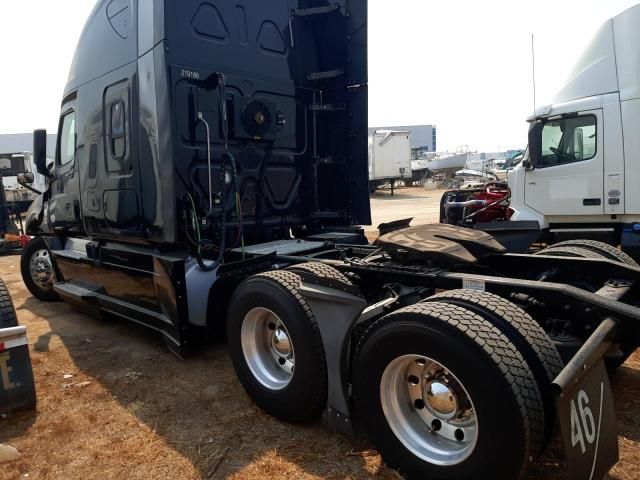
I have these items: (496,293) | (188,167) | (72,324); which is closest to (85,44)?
(188,167)

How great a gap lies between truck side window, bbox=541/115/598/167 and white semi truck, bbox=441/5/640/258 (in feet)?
0.04

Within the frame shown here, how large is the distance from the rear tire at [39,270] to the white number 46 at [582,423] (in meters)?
6.66

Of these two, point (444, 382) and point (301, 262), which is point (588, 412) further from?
point (301, 262)

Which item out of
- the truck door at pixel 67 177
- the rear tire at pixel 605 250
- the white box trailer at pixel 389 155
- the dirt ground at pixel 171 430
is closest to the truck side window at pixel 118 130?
the truck door at pixel 67 177

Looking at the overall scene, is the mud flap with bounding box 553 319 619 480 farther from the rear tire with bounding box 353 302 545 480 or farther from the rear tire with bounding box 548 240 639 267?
the rear tire with bounding box 548 240 639 267

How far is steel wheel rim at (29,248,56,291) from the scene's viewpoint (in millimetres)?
6930

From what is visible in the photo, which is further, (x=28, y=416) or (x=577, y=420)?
(x=28, y=416)

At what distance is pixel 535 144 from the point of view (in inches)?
295

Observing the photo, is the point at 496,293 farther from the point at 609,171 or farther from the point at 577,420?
the point at 609,171

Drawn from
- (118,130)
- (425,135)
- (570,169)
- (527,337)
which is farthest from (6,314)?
(425,135)

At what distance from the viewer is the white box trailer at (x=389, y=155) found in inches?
1146

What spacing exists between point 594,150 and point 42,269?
7.94 metres

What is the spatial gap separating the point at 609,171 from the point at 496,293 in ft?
17.3

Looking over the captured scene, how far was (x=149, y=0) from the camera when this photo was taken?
422 centimetres
